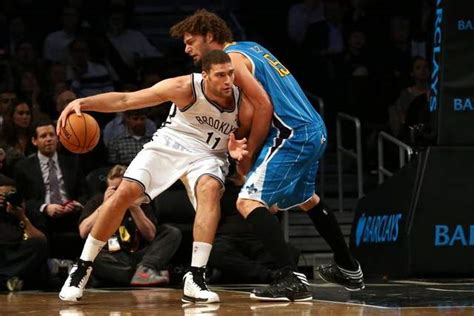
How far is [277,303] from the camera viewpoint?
7316mm

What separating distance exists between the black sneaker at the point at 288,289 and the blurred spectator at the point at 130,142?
4499 millimetres

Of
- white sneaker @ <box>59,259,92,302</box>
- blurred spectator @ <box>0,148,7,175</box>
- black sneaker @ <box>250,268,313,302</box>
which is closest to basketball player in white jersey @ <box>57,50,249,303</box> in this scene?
white sneaker @ <box>59,259,92,302</box>

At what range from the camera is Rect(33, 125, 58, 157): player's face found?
1110 centimetres

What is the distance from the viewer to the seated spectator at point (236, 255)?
1072 cm

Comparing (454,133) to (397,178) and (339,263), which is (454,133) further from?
(339,263)

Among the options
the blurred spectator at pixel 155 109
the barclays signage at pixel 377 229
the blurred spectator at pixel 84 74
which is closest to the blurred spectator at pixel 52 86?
the blurred spectator at pixel 84 74

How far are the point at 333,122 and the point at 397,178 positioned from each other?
421 centimetres

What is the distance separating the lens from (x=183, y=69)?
46.1 ft

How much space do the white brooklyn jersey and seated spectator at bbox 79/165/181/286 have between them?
260cm

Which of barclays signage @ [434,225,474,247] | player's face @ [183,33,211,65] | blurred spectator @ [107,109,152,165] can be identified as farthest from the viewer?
blurred spectator @ [107,109,152,165]

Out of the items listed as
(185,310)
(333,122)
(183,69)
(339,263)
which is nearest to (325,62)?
(333,122)

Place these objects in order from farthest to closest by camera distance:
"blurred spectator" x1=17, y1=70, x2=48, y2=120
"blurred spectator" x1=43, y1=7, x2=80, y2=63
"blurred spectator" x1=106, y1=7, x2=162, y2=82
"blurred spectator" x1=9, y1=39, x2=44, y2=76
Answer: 1. "blurred spectator" x1=106, y1=7, x2=162, y2=82
2. "blurred spectator" x1=43, y1=7, x2=80, y2=63
3. "blurred spectator" x1=9, y1=39, x2=44, y2=76
4. "blurred spectator" x1=17, y1=70, x2=48, y2=120

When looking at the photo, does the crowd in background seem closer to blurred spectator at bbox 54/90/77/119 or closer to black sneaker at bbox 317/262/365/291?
blurred spectator at bbox 54/90/77/119

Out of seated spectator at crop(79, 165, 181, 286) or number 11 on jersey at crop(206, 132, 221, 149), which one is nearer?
number 11 on jersey at crop(206, 132, 221, 149)
